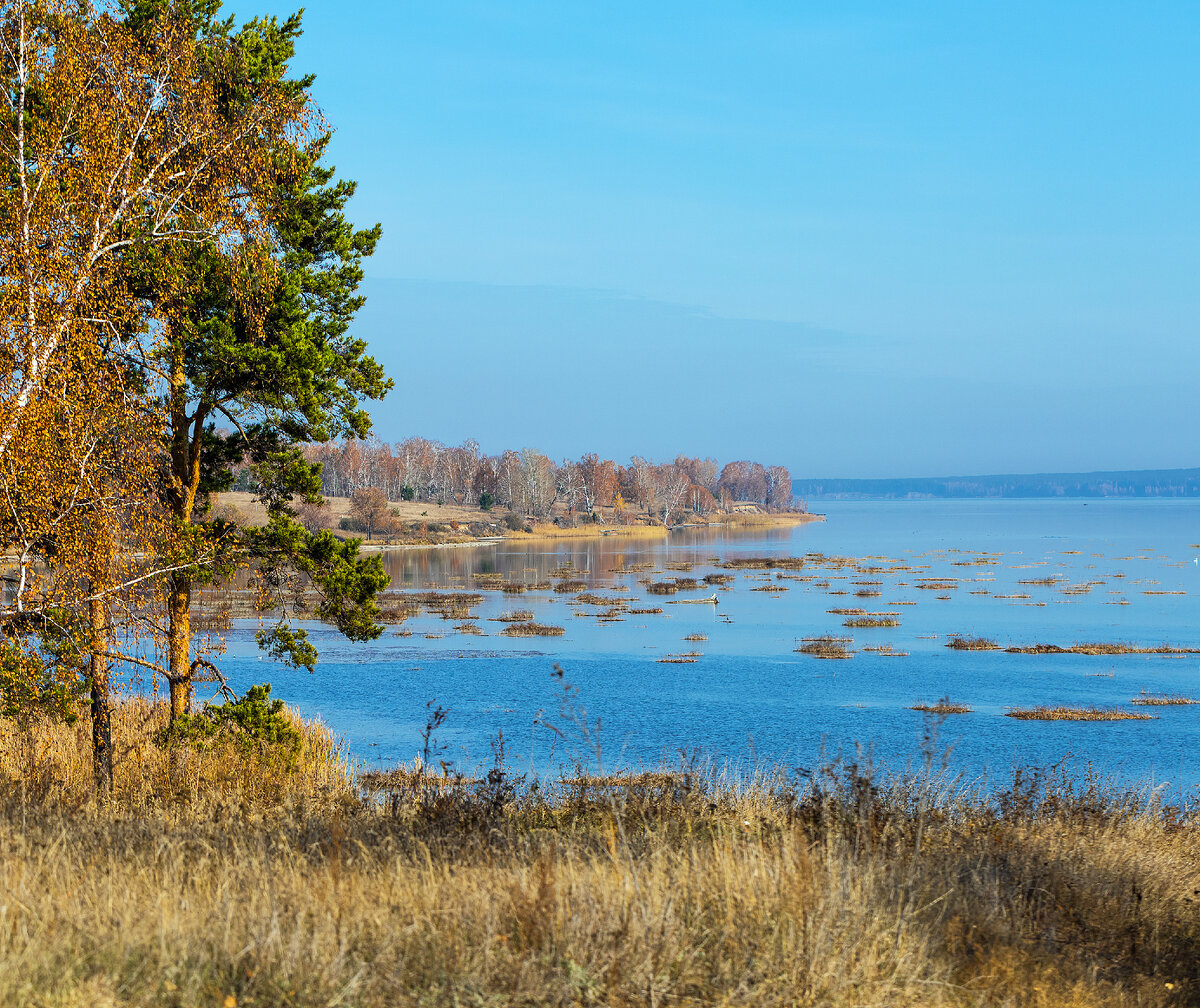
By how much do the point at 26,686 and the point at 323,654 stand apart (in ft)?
120

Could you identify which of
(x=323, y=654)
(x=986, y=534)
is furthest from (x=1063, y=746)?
(x=986, y=534)

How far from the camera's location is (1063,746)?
1134 inches

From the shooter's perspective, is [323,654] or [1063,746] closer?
[1063,746]

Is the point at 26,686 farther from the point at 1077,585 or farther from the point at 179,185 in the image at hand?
the point at 1077,585

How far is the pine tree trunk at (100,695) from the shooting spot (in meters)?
12.8

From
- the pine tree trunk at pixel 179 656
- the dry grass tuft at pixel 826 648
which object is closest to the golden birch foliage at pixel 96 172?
the pine tree trunk at pixel 179 656

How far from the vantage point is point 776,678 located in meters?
40.1

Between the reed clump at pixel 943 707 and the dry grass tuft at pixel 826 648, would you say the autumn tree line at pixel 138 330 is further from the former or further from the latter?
the dry grass tuft at pixel 826 648

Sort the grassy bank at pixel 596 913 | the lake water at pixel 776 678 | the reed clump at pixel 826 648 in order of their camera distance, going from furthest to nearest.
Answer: the reed clump at pixel 826 648
the lake water at pixel 776 678
the grassy bank at pixel 596 913

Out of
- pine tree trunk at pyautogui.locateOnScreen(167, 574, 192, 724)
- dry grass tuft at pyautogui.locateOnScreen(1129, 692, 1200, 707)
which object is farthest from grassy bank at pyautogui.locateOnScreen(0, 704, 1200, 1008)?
dry grass tuft at pyautogui.locateOnScreen(1129, 692, 1200, 707)

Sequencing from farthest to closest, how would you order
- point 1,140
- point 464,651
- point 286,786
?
point 464,651, point 286,786, point 1,140

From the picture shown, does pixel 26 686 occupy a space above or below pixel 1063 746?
above

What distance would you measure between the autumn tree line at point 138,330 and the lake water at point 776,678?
4.63 metres

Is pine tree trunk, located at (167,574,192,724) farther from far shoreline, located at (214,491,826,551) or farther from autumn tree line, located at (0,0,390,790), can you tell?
far shoreline, located at (214,491,826,551)
